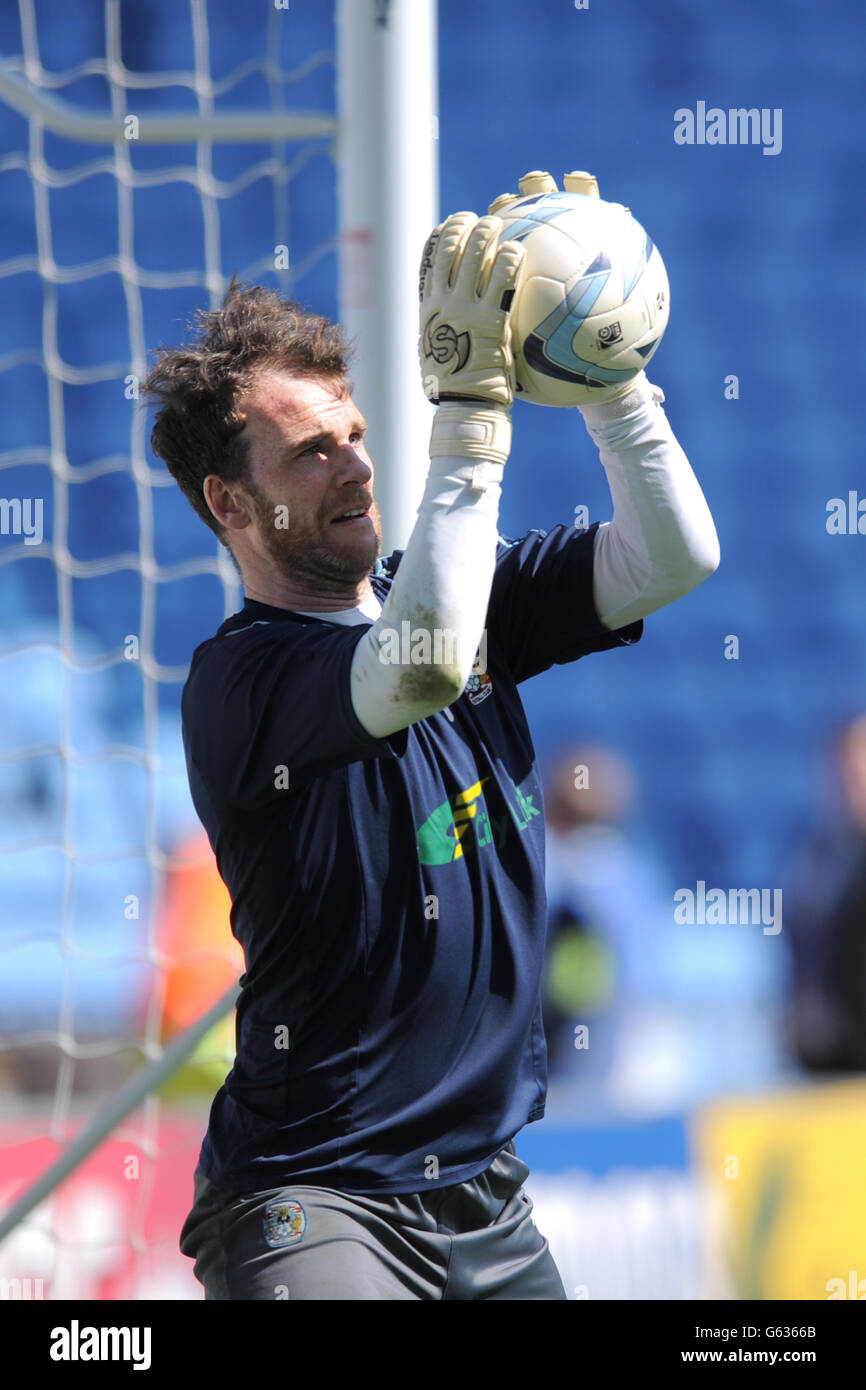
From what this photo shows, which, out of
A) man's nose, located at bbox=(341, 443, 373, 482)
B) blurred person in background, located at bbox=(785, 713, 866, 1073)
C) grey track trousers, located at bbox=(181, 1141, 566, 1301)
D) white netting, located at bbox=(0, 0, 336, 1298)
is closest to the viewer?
grey track trousers, located at bbox=(181, 1141, 566, 1301)

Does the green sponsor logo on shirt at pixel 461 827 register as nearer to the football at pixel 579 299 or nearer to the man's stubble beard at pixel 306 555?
the man's stubble beard at pixel 306 555

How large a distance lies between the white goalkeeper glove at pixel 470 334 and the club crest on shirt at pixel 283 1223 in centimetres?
90

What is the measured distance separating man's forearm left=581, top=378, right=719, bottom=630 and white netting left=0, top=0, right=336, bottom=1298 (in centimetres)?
89

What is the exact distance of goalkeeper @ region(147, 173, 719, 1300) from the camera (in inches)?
70.8

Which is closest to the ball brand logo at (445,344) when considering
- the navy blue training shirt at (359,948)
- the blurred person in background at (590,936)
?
the navy blue training shirt at (359,948)

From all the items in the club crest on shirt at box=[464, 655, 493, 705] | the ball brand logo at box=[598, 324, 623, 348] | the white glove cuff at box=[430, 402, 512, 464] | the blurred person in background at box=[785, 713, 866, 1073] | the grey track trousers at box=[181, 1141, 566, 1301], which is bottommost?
the grey track trousers at box=[181, 1141, 566, 1301]

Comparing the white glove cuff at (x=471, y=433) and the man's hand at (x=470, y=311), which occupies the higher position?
the man's hand at (x=470, y=311)

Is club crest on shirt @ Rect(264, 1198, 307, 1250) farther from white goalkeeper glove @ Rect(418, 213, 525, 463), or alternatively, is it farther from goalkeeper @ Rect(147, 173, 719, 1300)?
white goalkeeper glove @ Rect(418, 213, 525, 463)

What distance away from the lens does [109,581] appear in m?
8.51

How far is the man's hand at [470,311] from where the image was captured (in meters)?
1.79

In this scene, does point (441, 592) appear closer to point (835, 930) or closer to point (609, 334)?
point (609, 334)

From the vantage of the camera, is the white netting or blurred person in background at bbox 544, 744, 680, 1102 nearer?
the white netting

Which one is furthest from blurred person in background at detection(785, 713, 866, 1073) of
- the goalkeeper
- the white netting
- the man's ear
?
the man's ear

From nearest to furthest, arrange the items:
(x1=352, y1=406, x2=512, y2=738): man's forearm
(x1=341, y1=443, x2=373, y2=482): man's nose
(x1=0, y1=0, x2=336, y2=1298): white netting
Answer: (x1=352, y1=406, x2=512, y2=738): man's forearm
(x1=341, y1=443, x2=373, y2=482): man's nose
(x1=0, y1=0, x2=336, y2=1298): white netting
